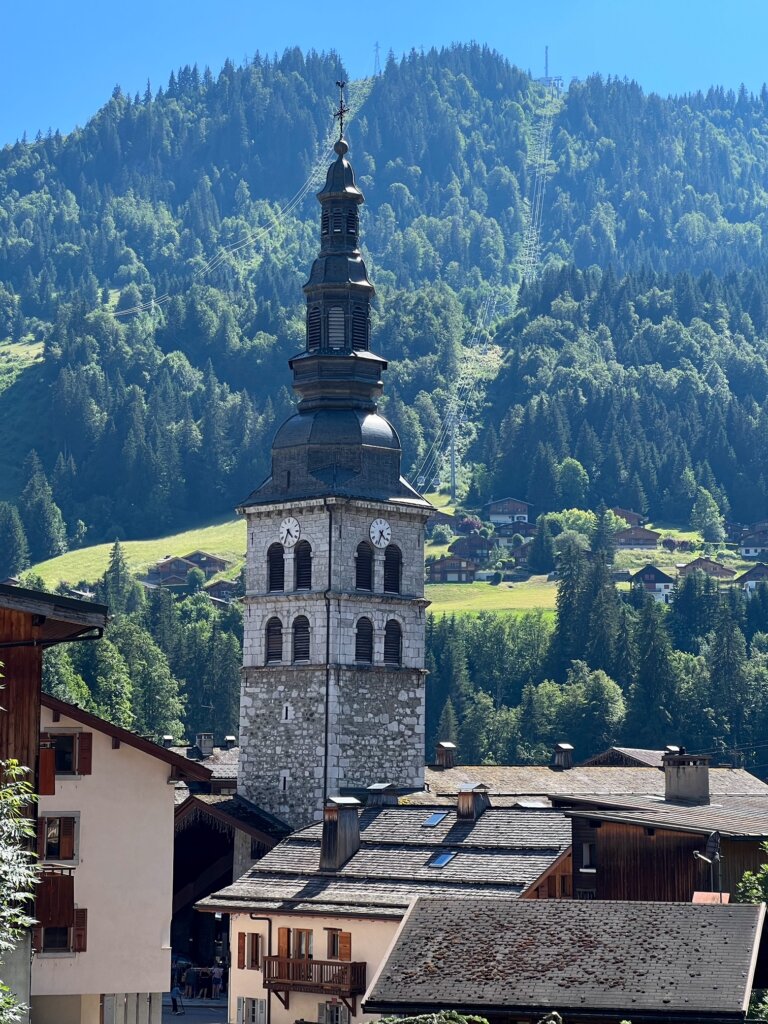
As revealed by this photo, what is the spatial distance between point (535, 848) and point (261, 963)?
27.9ft

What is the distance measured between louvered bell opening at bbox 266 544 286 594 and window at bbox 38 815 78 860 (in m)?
46.9

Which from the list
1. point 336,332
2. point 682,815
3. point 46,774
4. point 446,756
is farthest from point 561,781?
point 46,774

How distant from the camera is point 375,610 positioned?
101062mm

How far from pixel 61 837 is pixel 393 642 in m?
47.3

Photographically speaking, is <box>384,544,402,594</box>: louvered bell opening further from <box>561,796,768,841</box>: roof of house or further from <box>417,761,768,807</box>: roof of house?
<box>561,796,768,841</box>: roof of house

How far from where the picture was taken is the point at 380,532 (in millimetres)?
101875

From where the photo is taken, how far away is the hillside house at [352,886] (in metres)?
69.1

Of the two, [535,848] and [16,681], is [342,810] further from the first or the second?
[16,681]

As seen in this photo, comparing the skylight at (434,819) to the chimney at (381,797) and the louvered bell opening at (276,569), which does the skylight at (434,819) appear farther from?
the louvered bell opening at (276,569)

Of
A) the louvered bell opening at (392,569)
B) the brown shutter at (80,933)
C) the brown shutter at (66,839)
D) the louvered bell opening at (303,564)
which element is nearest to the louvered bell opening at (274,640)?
the louvered bell opening at (303,564)

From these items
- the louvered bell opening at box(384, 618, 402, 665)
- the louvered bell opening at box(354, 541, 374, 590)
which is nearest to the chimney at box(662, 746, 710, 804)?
the louvered bell opening at box(384, 618, 402, 665)

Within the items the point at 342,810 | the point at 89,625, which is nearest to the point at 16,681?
the point at 89,625

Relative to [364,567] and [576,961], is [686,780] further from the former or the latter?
[576,961]

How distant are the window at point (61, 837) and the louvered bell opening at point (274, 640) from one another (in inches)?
1818
